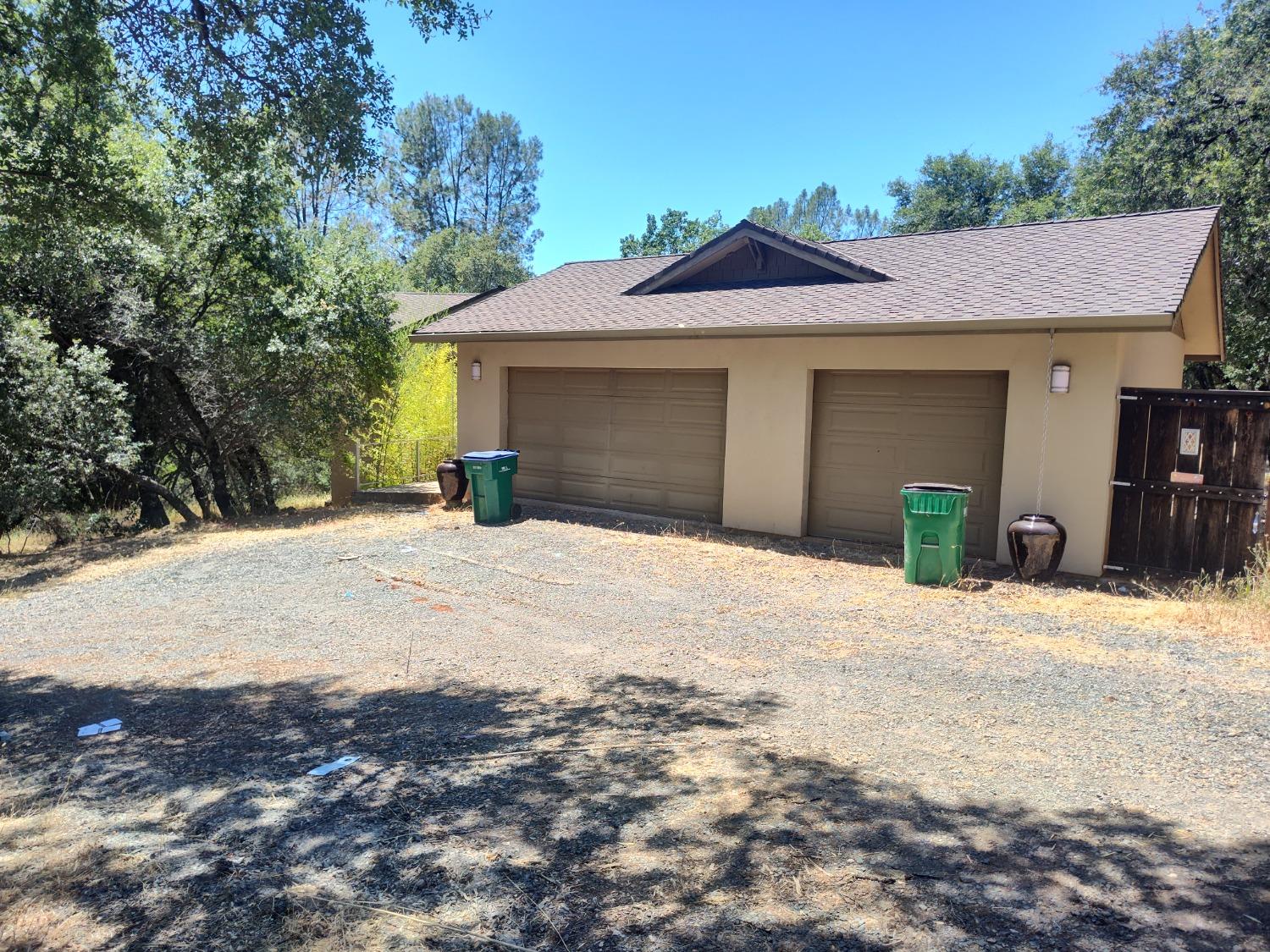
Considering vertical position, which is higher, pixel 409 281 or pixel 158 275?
pixel 409 281

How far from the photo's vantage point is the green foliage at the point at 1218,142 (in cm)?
1666

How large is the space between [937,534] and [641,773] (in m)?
5.33

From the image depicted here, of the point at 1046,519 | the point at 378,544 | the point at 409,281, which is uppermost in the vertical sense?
the point at 409,281

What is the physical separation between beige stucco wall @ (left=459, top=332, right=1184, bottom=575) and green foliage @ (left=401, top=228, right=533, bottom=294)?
3404cm

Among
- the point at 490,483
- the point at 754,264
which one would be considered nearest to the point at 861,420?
the point at 754,264

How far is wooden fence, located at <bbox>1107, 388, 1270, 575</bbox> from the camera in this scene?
26.5 feet

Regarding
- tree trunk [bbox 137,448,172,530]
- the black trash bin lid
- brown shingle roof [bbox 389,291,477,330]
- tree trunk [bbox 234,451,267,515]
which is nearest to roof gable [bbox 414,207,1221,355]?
the black trash bin lid

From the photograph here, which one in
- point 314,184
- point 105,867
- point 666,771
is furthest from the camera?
point 314,184


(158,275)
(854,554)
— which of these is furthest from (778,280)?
(158,275)

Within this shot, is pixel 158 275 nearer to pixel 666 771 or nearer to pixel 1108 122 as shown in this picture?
pixel 666 771

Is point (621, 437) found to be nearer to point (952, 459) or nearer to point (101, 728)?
point (952, 459)

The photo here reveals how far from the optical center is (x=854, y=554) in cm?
982

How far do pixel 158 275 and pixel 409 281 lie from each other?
33539 mm

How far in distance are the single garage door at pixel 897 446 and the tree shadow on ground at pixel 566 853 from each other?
19.7 ft
